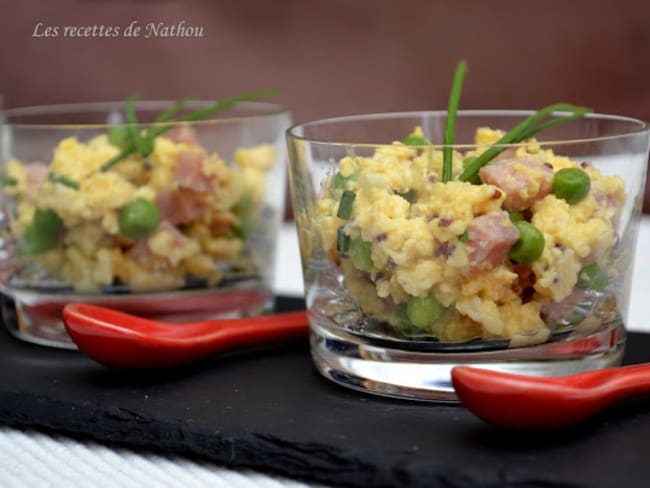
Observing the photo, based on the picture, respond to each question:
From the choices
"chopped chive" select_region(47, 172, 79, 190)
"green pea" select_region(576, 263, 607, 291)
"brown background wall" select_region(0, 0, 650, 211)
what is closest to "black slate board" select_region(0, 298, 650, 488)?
"green pea" select_region(576, 263, 607, 291)

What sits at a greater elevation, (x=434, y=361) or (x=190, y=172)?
(x=190, y=172)

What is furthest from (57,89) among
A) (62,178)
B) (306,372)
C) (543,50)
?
(306,372)

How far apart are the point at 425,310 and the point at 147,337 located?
13.3 inches

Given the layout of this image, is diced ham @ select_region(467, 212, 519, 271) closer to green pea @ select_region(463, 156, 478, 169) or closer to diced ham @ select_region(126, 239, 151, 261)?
green pea @ select_region(463, 156, 478, 169)

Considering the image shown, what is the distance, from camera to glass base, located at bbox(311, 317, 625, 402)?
1019mm

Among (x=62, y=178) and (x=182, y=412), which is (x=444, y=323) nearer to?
(x=182, y=412)

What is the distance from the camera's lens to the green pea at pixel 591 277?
1.02 meters

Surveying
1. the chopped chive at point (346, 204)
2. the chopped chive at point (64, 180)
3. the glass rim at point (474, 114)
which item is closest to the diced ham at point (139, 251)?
the chopped chive at point (64, 180)

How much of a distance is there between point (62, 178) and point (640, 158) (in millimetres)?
708

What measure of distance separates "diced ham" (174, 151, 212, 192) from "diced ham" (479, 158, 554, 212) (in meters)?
0.47

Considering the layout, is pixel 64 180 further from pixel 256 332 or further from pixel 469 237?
pixel 469 237

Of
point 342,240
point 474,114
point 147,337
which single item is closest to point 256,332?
point 147,337

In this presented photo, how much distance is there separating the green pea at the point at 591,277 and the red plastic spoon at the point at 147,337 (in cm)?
41

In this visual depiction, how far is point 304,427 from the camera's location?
1.00 metres
